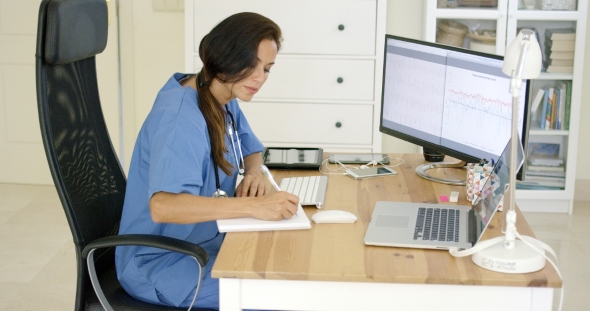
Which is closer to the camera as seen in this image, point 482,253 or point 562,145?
point 482,253

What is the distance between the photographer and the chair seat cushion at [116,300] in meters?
1.83

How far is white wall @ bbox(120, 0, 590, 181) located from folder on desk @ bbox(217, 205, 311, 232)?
8.23 feet

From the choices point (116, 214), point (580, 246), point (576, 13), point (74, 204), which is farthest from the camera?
point (576, 13)

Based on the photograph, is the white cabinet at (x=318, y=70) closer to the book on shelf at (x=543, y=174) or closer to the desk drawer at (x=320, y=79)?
the desk drawer at (x=320, y=79)

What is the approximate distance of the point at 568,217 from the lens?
3934mm

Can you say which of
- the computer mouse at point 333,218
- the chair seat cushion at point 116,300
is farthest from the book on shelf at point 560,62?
the chair seat cushion at point 116,300

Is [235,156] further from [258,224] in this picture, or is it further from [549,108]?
[549,108]

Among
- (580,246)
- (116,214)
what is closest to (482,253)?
(116,214)

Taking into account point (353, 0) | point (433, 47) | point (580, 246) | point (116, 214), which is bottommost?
point (580, 246)

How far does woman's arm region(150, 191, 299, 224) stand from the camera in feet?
5.79

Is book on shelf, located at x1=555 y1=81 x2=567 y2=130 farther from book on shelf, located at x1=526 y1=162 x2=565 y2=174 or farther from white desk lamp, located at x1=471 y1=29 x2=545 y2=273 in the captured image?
white desk lamp, located at x1=471 y1=29 x2=545 y2=273

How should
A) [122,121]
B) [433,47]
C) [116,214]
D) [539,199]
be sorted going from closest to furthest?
[116,214] < [433,47] < [539,199] < [122,121]

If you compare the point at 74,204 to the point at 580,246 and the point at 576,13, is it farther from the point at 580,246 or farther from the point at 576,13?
the point at 576,13

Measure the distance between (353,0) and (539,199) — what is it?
142cm
